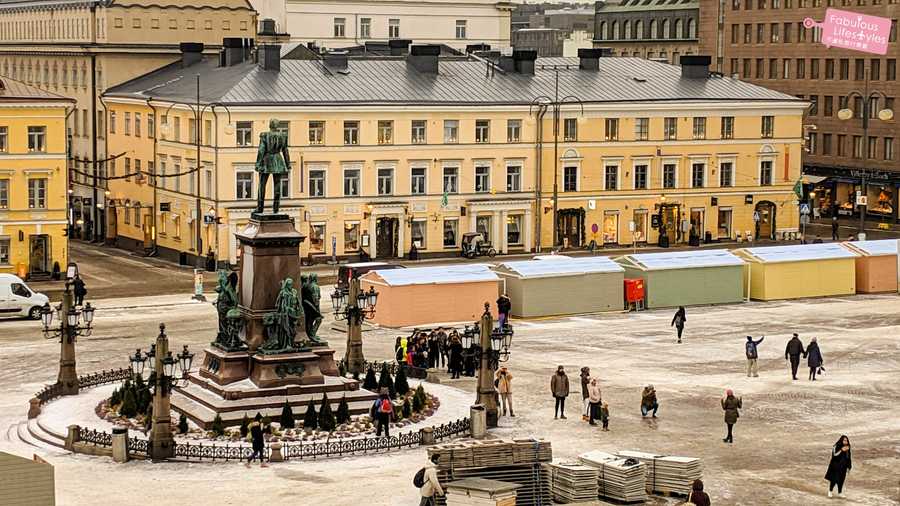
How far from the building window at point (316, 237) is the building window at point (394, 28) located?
5028cm

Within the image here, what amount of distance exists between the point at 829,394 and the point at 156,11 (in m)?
61.4

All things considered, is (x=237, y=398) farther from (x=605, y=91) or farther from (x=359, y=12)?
(x=359, y=12)

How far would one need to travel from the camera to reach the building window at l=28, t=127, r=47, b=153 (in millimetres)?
83188

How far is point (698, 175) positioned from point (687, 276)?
81.9 ft

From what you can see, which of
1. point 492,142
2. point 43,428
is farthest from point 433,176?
point 43,428

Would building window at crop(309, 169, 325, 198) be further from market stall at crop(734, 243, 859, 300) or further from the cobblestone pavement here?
market stall at crop(734, 243, 859, 300)

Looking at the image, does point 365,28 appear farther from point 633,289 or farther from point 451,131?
point 633,289

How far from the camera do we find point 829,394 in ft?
178

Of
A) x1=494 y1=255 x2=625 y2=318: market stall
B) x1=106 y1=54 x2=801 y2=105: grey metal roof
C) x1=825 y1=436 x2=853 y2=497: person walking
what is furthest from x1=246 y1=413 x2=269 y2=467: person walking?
x1=106 y1=54 x2=801 y2=105: grey metal roof

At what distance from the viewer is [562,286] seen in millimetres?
72312

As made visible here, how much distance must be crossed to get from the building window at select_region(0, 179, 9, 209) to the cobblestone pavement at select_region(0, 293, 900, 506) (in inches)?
413

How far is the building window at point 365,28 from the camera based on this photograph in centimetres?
13688

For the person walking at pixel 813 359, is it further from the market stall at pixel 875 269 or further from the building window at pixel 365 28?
the building window at pixel 365 28

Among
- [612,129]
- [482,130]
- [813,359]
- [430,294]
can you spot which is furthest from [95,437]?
[612,129]
